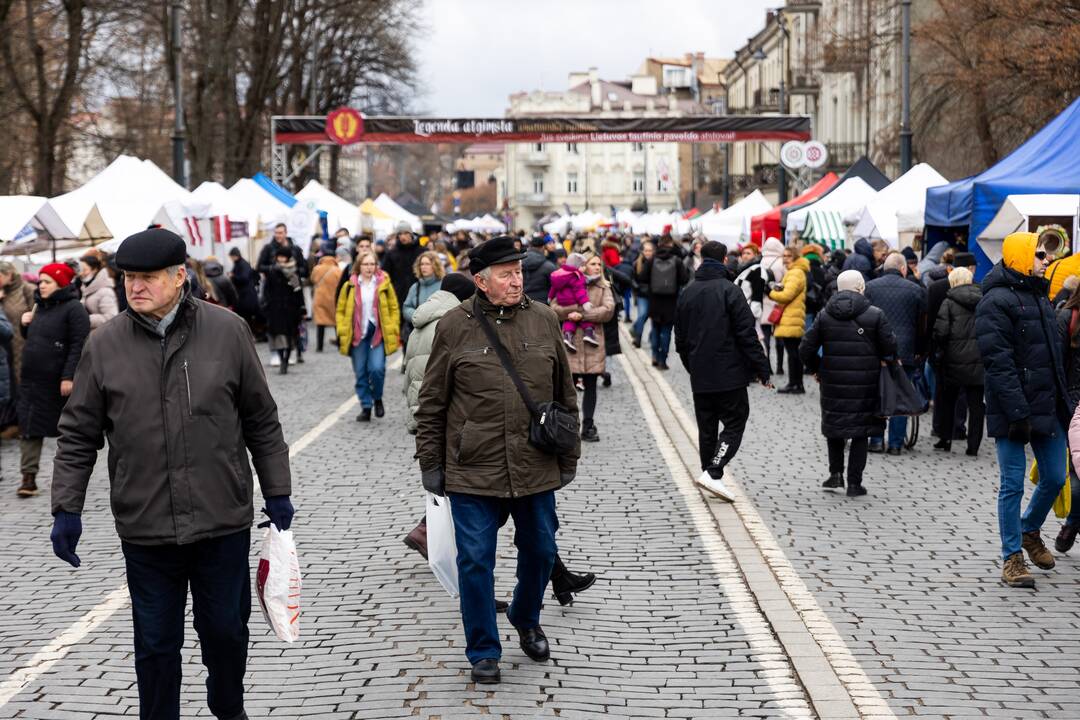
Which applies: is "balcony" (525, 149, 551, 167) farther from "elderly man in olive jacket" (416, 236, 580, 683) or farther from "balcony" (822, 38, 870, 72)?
"elderly man in olive jacket" (416, 236, 580, 683)

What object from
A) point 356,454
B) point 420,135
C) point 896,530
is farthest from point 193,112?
point 896,530

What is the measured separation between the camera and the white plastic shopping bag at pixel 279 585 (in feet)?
17.0

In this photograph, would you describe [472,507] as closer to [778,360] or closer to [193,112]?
[778,360]

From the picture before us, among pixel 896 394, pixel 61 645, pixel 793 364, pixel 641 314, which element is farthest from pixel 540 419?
Answer: pixel 641 314

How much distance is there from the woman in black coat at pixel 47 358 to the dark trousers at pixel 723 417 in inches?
174

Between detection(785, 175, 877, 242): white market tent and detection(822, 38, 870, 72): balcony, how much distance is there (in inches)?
304

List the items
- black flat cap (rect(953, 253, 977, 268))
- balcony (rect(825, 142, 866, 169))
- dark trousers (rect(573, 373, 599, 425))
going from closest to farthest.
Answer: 1. dark trousers (rect(573, 373, 599, 425))
2. black flat cap (rect(953, 253, 977, 268))
3. balcony (rect(825, 142, 866, 169))

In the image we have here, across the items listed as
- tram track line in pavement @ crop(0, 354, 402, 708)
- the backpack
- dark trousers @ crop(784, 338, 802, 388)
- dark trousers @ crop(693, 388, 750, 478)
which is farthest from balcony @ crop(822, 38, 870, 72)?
tram track line in pavement @ crop(0, 354, 402, 708)

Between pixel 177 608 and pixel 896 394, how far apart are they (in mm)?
7361

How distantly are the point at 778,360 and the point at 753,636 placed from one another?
525 inches

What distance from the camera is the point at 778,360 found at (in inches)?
787

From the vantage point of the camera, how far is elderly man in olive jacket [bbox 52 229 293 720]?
16.0 feet

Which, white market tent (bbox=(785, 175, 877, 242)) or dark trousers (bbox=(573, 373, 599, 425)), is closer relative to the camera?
dark trousers (bbox=(573, 373, 599, 425))

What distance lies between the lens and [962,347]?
12641mm
